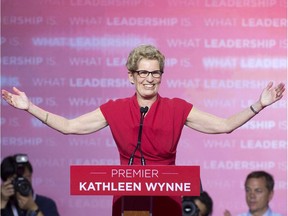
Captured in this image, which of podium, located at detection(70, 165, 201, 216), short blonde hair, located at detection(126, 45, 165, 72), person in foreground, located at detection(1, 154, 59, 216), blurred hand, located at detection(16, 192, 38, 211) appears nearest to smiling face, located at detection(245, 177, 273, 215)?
person in foreground, located at detection(1, 154, 59, 216)

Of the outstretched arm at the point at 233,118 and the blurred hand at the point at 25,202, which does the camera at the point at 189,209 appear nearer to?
the blurred hand at the point at 25,202

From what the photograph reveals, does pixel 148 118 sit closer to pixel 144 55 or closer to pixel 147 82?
pixel 147 82

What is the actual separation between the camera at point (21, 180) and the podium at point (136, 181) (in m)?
2.76

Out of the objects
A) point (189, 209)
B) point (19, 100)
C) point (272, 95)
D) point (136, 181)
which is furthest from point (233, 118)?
point (189, 209)

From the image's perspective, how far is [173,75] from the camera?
6141 millimetres

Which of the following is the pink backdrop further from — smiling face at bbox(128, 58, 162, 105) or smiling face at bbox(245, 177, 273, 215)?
smiling face at bbox(128, 58, 162, 105)

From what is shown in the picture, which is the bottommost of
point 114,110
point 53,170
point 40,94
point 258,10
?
point 114,110

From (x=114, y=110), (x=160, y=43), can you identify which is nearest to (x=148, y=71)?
(x=114, y=110)

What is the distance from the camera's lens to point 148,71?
11.7 ft

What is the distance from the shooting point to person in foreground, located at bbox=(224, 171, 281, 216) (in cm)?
600

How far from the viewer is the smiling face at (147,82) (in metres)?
3.55

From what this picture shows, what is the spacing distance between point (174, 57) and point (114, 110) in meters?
2.54

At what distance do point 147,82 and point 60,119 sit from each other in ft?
1.49

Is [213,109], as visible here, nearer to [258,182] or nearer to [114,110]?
[258,182]
